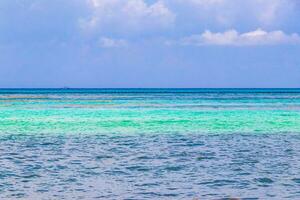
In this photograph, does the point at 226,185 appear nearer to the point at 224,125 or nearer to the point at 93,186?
the point at 93,186

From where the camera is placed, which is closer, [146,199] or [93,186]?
[146,199]

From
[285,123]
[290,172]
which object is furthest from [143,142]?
[285,123]

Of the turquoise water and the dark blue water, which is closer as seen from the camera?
the dark blue water

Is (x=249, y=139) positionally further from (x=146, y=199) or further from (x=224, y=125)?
(x=146, y=199)

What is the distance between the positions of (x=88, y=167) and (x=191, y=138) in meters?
9.13

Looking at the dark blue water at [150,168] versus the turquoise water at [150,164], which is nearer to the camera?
the dark blue water at [150,168]

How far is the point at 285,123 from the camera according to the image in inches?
1403

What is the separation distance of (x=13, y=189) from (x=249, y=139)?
1365cm

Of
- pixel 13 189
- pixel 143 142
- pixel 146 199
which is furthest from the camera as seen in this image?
pixel 143 142

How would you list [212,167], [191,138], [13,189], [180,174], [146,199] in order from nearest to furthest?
[146,199] < [13,189] < [180,174] < [212,167] < [191,138]

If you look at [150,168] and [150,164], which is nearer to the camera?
[150,168]

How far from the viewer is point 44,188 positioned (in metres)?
14.5

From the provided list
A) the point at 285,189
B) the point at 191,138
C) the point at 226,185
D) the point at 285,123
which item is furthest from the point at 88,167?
the point at 285,123

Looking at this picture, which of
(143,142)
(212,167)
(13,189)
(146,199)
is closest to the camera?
(146,199)
